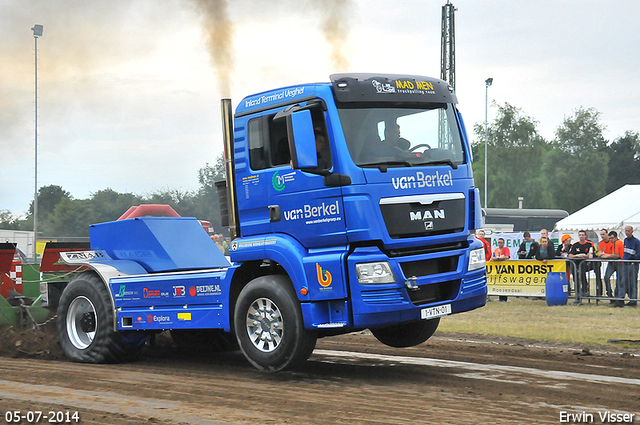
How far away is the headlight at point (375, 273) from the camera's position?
7.05m

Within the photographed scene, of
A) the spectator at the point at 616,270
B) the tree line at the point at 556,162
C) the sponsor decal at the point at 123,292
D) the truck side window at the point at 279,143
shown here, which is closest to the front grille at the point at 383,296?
the truck side window at the point at 279,143

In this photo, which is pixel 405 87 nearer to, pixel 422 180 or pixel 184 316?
pixel 422 180

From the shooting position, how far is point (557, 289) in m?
17.5

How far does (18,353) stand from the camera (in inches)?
388

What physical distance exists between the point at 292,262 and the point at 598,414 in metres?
3.22

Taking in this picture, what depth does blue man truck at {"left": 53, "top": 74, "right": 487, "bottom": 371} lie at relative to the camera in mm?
7141

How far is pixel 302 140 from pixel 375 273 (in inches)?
59.8

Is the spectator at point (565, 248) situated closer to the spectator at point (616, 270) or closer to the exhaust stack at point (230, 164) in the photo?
the spectator at point (616, 270)

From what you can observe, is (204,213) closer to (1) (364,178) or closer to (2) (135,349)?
(2) (135,349)

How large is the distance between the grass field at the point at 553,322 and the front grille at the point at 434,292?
13.9 feet

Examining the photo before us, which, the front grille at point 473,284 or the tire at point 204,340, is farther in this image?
the tire at point 204,340

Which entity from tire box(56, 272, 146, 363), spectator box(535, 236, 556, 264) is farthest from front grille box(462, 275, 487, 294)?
spectator box(535, 236, 556, 264)

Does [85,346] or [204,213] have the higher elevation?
[204,213]

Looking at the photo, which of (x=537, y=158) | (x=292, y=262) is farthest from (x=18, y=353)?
(x=537, y=158)
